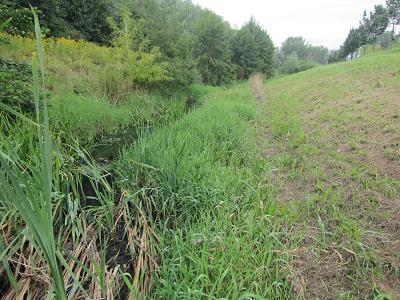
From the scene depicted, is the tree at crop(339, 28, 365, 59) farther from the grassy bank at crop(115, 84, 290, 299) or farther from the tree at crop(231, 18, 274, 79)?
the grassy bank at crop(115, 84, 290, 299)

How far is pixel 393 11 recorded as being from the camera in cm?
3456

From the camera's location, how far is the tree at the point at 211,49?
21438 millimetres

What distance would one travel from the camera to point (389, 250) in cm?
199

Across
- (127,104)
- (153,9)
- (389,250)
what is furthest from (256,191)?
(153,9)

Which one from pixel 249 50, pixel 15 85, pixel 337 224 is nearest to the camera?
pixel 337 224

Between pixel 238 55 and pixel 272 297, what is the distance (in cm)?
2976

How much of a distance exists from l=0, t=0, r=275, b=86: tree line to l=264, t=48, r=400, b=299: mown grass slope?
2962 millimetres

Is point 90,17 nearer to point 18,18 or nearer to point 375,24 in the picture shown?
point 18,18

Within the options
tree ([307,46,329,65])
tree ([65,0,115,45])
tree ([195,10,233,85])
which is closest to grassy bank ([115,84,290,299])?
tree ([65,0,115,45])

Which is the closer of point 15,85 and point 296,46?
point 15,85

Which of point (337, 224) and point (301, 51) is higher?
Result: point (301, 51)

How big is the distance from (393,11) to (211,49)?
2898 cm

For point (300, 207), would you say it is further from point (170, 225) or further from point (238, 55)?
point (238, 55)

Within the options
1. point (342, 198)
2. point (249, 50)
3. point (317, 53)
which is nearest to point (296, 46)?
point (317, 53)
